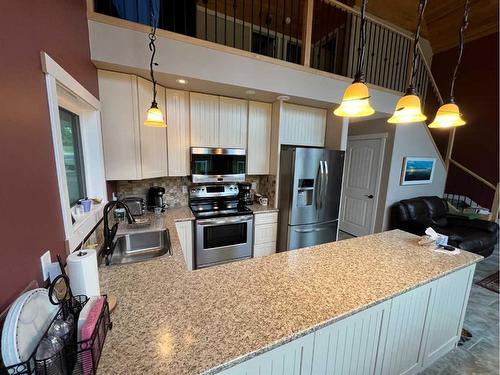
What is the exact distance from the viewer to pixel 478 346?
75.9 inches

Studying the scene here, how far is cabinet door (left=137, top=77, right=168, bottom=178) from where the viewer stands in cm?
226

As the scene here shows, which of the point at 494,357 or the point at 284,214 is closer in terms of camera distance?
the point at 494,357

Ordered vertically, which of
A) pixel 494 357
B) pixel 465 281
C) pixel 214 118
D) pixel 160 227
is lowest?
pixel 494 357

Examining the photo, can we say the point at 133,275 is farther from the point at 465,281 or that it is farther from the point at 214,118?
the point at 465,281

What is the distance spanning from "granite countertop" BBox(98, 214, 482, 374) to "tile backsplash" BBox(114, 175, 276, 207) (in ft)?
5.24

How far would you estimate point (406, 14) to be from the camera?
4.20m

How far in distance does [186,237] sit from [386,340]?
80.4 inches

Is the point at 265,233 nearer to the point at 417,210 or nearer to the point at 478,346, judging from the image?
the point at 478,346

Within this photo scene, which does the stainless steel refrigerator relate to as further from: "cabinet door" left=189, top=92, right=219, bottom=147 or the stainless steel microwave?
"cabinet door" left=189, top=92, right=219, bottom=147

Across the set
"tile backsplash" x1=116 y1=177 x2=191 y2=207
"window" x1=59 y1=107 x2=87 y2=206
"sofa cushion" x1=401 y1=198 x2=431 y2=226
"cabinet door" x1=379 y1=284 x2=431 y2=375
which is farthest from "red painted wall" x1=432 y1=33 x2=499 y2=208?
"window" x1=59 y1=107 x2=87 y2=206

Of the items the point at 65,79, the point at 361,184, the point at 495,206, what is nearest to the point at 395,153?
the point at 361,184

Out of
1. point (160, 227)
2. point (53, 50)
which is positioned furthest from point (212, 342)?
point (53, 50)

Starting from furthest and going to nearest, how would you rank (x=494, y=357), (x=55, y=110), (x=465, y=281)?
(x=494, y=357) → (x=465, y=281) → (x=55, y=110)

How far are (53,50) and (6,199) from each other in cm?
92
